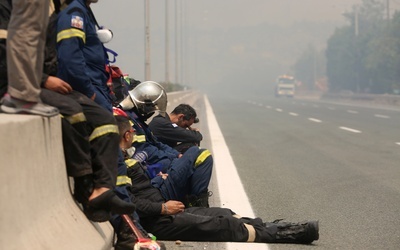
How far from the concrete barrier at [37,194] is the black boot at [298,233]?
5.51ft

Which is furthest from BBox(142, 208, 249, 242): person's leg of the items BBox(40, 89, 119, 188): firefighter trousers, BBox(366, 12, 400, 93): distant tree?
BBox(366, 12, 400, 93): distant tree

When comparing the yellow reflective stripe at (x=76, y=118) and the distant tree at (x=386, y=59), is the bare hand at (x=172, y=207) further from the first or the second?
the distant tree at (x=386, y=59)

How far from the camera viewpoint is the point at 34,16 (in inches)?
172

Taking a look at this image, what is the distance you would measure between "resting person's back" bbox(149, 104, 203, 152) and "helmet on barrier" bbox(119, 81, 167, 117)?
A: 74 cm

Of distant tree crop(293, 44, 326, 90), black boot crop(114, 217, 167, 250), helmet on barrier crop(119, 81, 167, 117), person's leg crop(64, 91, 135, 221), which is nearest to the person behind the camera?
person's leg crop(64, 91, 135, 221)

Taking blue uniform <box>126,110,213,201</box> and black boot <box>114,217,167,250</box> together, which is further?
blue uniform <box>126,110,213,201</box>

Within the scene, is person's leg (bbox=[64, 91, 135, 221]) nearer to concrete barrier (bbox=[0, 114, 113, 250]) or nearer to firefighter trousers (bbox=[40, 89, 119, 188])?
firefighter trousers (bbox=[40, 89, 119, 188])

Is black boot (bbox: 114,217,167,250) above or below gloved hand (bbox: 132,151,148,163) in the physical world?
below

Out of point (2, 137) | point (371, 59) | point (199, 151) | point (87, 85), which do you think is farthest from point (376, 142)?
point (371, 59)

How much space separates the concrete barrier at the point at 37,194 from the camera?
359cm

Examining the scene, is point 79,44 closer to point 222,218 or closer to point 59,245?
point 59,245

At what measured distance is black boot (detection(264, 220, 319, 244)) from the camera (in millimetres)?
6168

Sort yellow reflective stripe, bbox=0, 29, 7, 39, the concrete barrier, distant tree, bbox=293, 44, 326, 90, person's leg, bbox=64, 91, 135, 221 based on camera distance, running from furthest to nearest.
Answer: distant tree, bbox=293, 44, 326, 90, person's leg, bbox=64, 91, 135, 221, yellow reflective stripe, bbox=0, 29, 7, 39, the concrete barrier

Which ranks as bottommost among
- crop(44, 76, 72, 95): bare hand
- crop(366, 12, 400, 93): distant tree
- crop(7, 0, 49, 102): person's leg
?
crop(366, 12, 400, 93): distant tree
